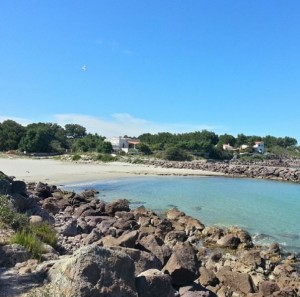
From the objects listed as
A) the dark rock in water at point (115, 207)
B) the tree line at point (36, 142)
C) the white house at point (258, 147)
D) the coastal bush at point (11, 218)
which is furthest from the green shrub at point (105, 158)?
the white house at point (258, 147)

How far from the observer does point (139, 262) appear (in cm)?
723

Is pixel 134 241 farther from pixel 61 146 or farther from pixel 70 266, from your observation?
pixel 61 146

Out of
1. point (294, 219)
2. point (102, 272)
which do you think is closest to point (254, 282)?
point (102, 272)

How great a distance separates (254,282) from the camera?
10406mm

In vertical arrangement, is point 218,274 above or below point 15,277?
below

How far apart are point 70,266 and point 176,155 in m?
85.3

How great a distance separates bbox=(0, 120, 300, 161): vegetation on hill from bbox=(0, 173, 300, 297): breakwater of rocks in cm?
5924

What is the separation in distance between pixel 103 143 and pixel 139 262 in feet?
283

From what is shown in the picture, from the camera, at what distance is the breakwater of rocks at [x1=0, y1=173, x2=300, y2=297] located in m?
5.31

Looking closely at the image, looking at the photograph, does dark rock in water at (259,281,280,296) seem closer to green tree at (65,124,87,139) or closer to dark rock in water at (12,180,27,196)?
dark rock in water at (12,180,27,196)

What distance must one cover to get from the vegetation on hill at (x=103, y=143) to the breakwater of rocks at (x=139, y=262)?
59238mm

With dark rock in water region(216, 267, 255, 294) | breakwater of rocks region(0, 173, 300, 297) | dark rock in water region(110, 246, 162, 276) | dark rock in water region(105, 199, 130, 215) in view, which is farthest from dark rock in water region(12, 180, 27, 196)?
dark rock in water region(110, 246, 162, 276)

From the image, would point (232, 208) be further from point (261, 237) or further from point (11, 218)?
point (11, 218)

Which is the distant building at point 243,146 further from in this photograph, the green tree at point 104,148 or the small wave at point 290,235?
the small wave at point 290,235
